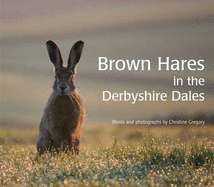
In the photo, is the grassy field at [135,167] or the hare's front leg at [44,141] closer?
the grassy field at [135,167]

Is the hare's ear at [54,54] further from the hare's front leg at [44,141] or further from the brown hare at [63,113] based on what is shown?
the hare's front leg at [44,141]

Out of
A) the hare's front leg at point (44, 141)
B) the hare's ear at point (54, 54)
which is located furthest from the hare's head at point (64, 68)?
the hare's front leg at point (44, 141)

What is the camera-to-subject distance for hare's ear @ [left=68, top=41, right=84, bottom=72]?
27.7 ft

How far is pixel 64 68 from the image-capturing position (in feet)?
27.8

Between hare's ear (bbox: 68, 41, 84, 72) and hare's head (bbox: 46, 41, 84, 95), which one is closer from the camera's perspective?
hare's head (bbox: 46, 41, 84, 95)

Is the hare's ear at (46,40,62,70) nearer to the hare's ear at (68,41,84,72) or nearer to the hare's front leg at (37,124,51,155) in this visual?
the hare's ear at (68,41,84,72)

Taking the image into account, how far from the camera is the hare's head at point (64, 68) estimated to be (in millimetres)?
8211

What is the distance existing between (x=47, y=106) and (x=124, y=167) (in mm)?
3024

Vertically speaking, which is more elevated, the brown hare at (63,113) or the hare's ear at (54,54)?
the hare's ear at (54,54)

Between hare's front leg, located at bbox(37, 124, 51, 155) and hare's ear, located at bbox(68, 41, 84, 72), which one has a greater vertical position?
hare's ear, located at bbox(68, 41, 84, 72)

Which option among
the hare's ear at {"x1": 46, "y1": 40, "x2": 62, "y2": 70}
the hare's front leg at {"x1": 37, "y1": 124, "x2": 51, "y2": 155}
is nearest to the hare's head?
the hare's ear at {"x1": 46, "y1": 40, "x2": 62, "y2": 70}

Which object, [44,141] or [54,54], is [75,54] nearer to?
[54,54]

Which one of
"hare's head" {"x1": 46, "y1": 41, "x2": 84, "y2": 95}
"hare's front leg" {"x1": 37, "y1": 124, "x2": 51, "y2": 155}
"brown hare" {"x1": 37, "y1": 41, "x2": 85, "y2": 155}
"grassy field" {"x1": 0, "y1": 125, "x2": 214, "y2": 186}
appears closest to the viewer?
"grassy field" {"x1": 0, "y1": 125, "x2": 214, "y2": 186}

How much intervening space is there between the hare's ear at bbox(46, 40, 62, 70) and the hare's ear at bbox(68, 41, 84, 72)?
7.8 inches
